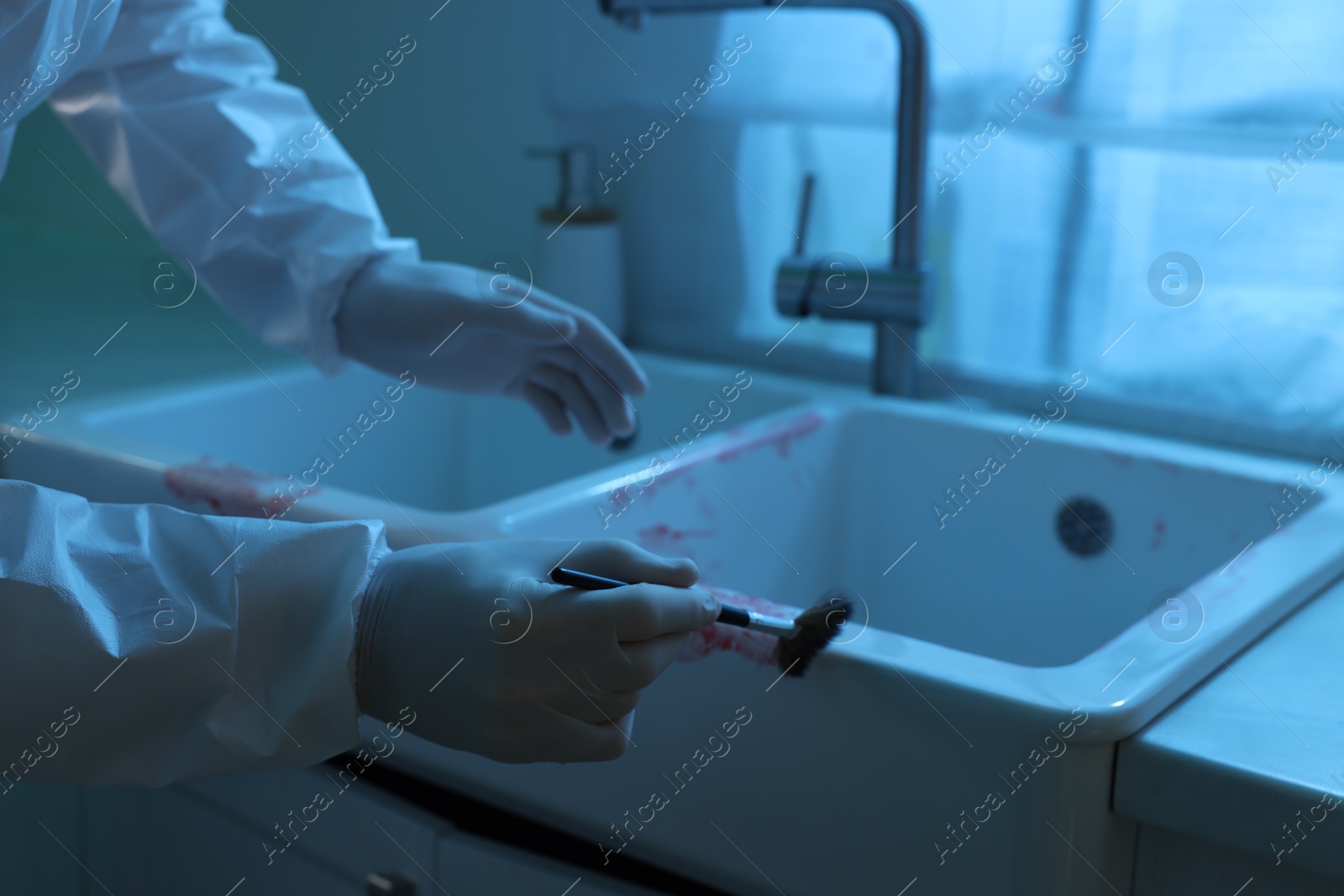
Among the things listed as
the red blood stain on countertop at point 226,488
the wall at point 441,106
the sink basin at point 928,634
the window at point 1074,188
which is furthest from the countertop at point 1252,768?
the wall at point 441,106

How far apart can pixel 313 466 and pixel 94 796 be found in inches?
14.4

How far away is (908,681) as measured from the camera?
0.60 meters

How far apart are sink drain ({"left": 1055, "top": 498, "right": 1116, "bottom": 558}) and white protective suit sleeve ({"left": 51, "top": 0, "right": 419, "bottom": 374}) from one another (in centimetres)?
56

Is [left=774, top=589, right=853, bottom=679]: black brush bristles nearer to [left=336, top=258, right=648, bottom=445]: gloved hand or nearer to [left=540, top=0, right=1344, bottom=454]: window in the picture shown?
[left=336, top=258, right=648, bottom=445]: gloved hand

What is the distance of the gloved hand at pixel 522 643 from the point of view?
548 millimetres

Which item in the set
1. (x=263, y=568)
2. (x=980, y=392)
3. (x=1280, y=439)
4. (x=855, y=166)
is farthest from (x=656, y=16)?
(x=263, y=568)

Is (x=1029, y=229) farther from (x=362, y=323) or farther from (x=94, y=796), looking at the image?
(x=94, y=796)

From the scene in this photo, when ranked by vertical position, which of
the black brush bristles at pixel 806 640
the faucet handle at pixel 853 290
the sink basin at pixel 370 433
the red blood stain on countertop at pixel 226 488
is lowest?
the sink basin at pixel 370 433

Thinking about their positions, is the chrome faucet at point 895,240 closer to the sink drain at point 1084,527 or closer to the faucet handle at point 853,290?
the faucet handle at point 853,290

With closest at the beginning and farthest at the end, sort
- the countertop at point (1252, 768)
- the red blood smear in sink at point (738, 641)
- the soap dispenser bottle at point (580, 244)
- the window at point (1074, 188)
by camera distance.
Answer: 1. the countertop at point (1252, 768)
2. the red blood smear in sink at point (738, 641)
3. the window at point (1074, 188)
4. the soap dispenser bottle at point (580, 244)

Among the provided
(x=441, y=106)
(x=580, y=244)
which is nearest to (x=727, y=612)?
(x=580, y=244)

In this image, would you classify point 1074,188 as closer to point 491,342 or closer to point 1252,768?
point 491,342

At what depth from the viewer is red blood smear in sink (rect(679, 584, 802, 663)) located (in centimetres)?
64

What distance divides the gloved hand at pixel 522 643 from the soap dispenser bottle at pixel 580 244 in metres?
0.74
